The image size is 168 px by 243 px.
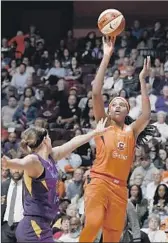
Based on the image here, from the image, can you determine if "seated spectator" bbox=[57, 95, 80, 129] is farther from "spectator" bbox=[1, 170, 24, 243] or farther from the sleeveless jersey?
the sleeveless jersey

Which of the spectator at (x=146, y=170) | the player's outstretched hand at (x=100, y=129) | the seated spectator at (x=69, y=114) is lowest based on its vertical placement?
the spectator at (x=146, y=170)

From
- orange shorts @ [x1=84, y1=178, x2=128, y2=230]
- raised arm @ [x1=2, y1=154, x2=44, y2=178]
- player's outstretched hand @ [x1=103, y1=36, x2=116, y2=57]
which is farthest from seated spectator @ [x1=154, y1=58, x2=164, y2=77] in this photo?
raised arm @ [x1=2, y1=154, x2=44, y2=178]

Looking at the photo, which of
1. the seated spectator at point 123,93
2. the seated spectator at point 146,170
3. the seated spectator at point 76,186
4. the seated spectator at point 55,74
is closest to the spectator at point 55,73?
the seated spectator at point 55,74

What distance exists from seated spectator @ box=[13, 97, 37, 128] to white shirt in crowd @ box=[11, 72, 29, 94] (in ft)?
3.12

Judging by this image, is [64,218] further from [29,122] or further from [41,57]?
[41,57]

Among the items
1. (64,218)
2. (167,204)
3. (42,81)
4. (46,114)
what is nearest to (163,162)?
(167,204)

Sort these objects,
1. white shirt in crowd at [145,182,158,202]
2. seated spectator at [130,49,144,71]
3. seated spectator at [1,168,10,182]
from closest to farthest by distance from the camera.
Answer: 1. white shirt in crowd at [145,182,158,202]
2. seated spectator at [1,168,10,182]
3. seated spectator at [130,49,144,71]

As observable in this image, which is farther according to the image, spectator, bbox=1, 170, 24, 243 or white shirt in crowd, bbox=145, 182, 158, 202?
white shirt in crowd, bbox=145, 182, 158, 202

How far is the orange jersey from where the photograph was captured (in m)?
7.93

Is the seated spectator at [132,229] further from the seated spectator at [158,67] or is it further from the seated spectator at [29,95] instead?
the seated spectator at [29,95]

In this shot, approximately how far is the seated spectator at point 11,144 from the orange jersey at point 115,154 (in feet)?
20.9

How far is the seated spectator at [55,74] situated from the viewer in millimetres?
16500

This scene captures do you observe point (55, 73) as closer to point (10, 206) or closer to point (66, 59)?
point (66, 59)

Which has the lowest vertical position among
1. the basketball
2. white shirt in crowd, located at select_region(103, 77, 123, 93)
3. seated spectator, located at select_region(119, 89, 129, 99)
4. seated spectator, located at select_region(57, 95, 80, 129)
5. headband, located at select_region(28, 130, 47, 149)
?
seated spectator, located at select_region(57, 95, 80, 129)
